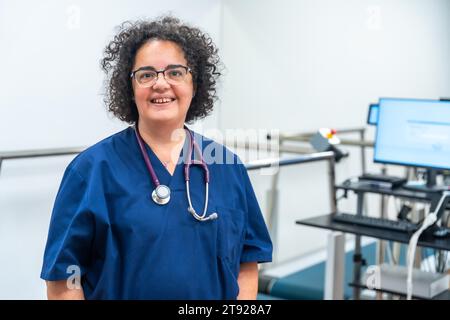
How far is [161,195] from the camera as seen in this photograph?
120 centimetres

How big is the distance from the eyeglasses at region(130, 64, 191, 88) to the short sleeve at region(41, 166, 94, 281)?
205 millimetres

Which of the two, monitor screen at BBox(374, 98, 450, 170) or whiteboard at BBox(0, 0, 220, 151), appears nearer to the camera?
whiteboard at BBox(0, 0, 220, 151)

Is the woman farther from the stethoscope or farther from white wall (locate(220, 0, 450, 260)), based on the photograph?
white wall (locate(220, 0, 450, 260))

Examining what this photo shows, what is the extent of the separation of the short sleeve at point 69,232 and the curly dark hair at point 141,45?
7.9 inches

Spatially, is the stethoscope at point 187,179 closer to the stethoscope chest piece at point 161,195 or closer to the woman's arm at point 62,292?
the stethoscope chest piece at point 161,195

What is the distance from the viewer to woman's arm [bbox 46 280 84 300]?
1.17m

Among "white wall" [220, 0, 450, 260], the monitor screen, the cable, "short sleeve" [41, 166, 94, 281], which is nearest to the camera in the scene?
"short sleeve" [41, 166, 94, 281]

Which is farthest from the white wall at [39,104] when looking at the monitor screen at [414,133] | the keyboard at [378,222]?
the monitor screen at [414,133]

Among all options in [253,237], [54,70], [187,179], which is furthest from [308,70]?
[187,179]

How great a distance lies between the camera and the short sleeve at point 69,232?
3.76 feet

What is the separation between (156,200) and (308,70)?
9.04ft

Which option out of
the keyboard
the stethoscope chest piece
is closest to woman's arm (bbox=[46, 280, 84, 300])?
the stethoscope chest piece

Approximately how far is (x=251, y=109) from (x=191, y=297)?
2363mm
